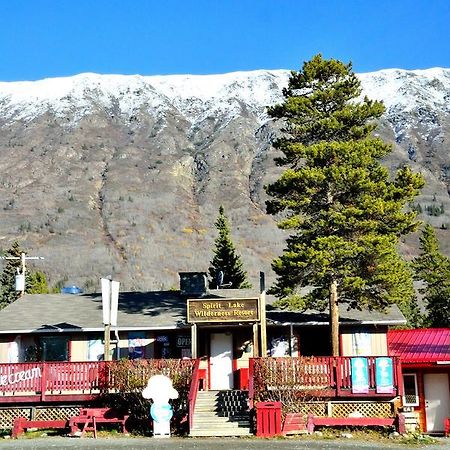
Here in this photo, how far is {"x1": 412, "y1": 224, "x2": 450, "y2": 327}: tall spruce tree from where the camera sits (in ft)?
165

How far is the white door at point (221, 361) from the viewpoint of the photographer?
27.9 meters

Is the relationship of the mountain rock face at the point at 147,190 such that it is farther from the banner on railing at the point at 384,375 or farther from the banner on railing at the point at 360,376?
the banner on railing at the point at 384,375

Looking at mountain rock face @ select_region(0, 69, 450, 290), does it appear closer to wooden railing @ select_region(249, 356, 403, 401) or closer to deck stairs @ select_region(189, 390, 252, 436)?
deck stairs @ select_region(189, 390, 252, 436)

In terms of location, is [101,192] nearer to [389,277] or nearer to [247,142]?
[247,142]

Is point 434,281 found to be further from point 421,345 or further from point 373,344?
point 373,344

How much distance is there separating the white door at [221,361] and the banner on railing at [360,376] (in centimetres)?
661

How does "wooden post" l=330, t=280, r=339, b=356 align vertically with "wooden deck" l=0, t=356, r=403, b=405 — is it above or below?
above

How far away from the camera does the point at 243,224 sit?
13762 cm

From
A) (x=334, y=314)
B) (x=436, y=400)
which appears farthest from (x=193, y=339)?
(x=436, y=400)

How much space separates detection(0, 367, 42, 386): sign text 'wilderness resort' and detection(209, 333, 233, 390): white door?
7387 mm

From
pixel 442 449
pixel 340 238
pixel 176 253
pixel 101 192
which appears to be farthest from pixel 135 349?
pixel 101 192

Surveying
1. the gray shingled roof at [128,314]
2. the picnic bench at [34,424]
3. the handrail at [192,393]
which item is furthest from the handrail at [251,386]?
the picnic bench at [34,424]

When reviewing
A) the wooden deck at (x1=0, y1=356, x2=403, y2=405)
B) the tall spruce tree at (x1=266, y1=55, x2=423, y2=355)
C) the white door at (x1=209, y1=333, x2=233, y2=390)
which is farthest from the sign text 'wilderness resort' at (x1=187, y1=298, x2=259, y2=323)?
the white door at (x1=209, y1=333, x2=233, y2=390)

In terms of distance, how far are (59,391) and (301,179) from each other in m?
11.8
